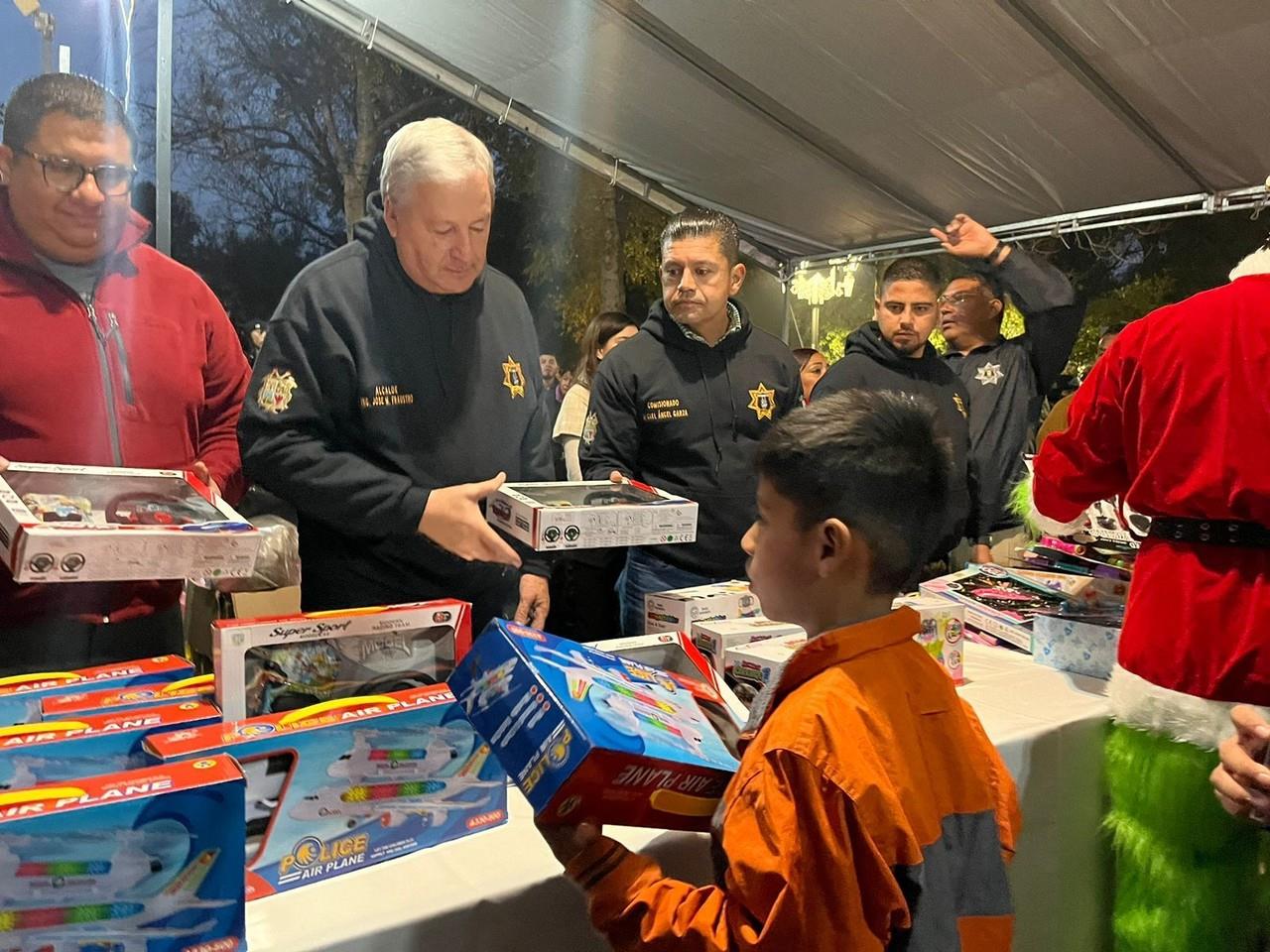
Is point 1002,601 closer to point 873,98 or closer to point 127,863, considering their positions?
point 873,98

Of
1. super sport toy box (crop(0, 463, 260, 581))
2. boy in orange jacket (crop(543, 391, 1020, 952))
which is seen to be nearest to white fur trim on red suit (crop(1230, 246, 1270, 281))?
boy in orange jacket (crop(543, 391, 1020, 952))

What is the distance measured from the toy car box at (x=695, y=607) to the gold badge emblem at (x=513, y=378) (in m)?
0.52

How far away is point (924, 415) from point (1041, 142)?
116 inches

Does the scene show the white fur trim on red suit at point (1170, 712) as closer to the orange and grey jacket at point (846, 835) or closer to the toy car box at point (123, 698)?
the orange and grey jacket at point (846, 835)

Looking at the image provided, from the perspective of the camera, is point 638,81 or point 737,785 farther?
point 638,81

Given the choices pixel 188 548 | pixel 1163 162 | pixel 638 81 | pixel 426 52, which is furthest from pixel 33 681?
pixel 1163 162

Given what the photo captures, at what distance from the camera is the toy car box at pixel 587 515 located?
1.48 meters

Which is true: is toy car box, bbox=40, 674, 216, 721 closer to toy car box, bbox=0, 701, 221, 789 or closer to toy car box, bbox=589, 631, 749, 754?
toy car box, bbox=0, 701, 221, 789

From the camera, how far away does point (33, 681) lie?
1.11 meters

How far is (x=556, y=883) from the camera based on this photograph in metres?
1.02

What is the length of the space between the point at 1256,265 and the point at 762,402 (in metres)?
1.12

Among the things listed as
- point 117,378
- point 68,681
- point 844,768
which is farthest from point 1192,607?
point 117,378

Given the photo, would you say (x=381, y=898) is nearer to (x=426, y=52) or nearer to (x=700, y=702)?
(x=700, y=702)

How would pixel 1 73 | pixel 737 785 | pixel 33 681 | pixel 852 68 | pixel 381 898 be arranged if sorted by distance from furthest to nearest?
pixel 852 68
pixel 1 73
pixel 33 681
pixel 381 898
pixel 737 785
